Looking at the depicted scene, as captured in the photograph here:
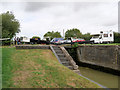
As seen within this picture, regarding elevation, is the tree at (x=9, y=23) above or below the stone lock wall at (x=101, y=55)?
above

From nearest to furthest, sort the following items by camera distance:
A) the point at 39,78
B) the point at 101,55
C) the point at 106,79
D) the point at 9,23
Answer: the point at 39,78 → the point at 106,79 → the point at 101,55 → the point at 9,23

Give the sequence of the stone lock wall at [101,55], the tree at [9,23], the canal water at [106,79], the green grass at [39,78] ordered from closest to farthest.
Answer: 1. the green grass at [39,78]
2. the canal water at [106,79]
3. the stone lock wall at [101,55]
4. the tree at [9,23]

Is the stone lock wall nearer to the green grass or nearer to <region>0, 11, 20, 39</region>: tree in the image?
the green grass

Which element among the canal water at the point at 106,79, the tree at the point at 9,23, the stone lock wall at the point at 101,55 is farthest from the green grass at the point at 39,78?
the tree at the point at 9,23

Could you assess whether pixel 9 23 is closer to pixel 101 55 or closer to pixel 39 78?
pixel 101 55

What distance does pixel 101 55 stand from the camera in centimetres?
1342

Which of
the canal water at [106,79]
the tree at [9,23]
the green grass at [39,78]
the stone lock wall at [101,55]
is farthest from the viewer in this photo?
the tree at [9,23]

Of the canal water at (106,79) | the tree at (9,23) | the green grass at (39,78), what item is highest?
the tree at (9,23)

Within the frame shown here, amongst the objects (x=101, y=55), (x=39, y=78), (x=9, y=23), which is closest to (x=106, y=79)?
(x=101, y=55)

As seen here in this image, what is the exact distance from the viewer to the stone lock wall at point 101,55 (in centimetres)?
1144

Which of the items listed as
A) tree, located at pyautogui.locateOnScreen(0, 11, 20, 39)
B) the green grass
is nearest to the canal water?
the green grass

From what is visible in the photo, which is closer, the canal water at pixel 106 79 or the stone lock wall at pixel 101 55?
the canal water at pixel 106 79

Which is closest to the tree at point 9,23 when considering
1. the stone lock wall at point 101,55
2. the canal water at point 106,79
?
the stone lock wall at point 101,55

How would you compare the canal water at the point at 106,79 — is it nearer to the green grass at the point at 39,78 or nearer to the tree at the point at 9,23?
the green grass at the point at 39,78
